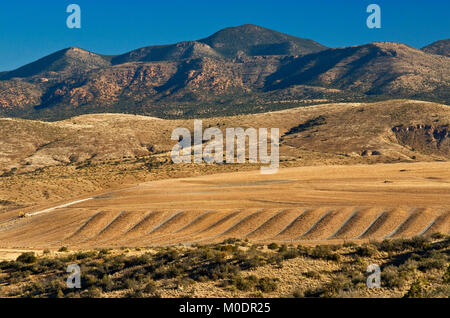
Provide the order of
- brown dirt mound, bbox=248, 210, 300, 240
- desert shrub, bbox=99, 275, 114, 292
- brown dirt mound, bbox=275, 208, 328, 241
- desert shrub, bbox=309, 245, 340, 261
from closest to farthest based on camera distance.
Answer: desert shrub, bbox=99, 275, 114, 292 < desert shrub, bbox=309, 245, 340, 261 < brown dirt mound, bbox=275, 208, 328, 241 < brown dirt mound, bbox=248, 210, 300, 240

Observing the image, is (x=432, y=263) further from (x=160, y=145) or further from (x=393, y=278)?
(x=160, y=145)

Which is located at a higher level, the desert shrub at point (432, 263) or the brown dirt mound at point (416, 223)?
the desert shrub at point (432, 263)

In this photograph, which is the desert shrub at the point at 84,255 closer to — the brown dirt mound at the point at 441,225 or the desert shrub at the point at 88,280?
the desert shrub at the point at 88,280

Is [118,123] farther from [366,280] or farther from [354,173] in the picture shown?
[366,280]

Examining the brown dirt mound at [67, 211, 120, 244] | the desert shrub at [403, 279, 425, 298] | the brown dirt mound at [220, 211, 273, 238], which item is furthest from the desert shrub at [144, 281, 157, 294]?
the brown dirt mound at [67, 211, 120, 244]

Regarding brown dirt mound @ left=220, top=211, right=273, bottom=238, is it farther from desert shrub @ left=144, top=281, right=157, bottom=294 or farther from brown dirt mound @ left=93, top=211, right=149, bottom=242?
desert shrub @ left=144, top=281, right=157, bottom=294

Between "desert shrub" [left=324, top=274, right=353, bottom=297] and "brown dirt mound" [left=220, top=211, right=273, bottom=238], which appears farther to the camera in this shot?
"brown dirt mound" [left=220, top=211, right=273, bottom=238]

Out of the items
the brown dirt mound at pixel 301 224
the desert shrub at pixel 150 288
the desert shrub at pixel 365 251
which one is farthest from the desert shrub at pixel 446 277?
the desert shrub at pixel 150 288

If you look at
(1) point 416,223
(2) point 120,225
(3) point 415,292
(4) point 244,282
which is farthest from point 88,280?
(1) point 416,223

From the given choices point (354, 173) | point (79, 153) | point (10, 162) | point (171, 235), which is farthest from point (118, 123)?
point (171, 235)
